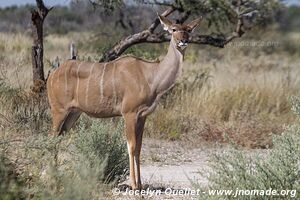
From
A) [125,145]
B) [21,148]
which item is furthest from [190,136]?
[21,148]

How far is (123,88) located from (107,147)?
2.44ft

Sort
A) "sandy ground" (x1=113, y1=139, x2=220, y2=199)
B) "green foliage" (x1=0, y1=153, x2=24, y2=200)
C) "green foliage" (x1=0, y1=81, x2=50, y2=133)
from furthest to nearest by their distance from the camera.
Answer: "green foliage" (x1=0, y1=81, x2=50, y2=133) → "sandy ground" (x1=113, y1=139, x2=220, y2=199) → "green foliage" (x1=0, y1=153, x2=24, y2=200)

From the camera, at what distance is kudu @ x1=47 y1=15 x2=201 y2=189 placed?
29.0 ft

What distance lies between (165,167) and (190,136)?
2460 mm

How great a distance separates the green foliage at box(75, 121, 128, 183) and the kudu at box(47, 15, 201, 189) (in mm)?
171

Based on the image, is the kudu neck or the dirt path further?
the dirt path

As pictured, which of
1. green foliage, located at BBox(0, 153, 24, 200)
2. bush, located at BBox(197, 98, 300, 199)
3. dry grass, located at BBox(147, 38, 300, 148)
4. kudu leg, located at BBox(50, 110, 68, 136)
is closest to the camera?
green foliage, located at BBox(0, 153, 24, 200)

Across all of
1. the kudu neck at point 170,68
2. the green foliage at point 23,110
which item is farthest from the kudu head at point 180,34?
Answer: the green foliage at point 23,110

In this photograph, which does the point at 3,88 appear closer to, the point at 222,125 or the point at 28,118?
the point at 28,118

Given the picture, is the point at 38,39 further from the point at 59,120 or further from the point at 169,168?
the point at 59,120

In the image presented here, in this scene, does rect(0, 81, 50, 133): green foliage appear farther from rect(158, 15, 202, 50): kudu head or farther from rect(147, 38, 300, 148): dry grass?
rect(158, 15, 202, 50): kudu head

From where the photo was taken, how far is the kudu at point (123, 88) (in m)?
8.83

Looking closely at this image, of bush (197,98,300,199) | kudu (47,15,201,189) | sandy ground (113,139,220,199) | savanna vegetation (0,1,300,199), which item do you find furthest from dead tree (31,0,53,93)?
bush (197,98,300,199)

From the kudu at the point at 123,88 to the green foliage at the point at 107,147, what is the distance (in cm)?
17
